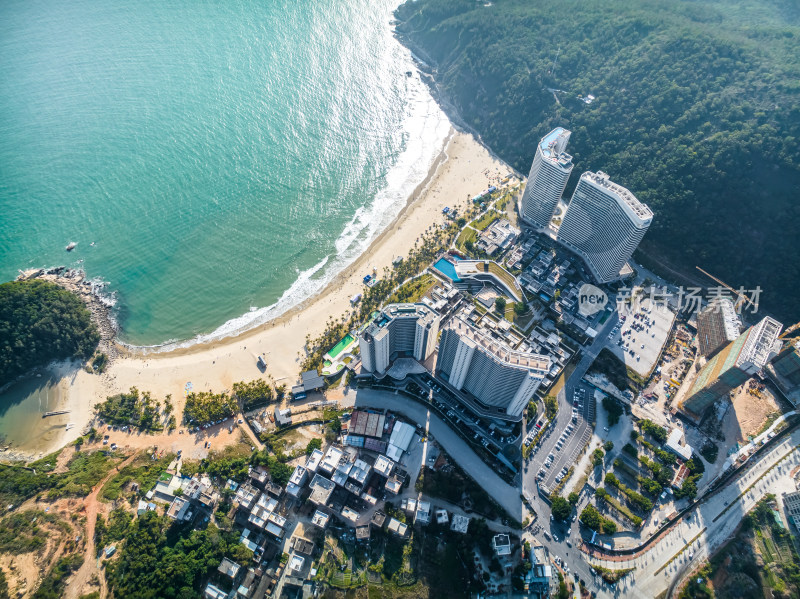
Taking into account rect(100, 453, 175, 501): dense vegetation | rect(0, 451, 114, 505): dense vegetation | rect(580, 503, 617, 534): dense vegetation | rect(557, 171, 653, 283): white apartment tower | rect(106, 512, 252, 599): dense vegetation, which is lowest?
rect(0, 451, 114, 505): dense vegetation

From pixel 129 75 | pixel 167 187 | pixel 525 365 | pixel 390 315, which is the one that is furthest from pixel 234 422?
pixel 129 75

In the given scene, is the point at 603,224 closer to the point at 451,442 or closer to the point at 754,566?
the point at 451,442

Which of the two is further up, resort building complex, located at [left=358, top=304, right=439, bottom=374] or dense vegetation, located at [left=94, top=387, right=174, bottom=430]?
resort building complex, located at [left=358, top=304, right=439, bottom=374]

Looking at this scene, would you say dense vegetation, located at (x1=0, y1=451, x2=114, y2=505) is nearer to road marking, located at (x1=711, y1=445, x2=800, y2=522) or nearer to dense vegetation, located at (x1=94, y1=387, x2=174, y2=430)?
dense vegetation, located at (x1=94, y1=387, x2=174, y2=430)

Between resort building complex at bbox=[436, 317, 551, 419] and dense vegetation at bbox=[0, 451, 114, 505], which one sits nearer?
resort building complex at bbox=[436, 317, 551, 419]

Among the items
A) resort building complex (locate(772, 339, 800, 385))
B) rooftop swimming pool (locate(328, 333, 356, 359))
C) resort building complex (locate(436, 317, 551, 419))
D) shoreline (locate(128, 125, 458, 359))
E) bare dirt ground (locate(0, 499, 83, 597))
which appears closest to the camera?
bare dirt ground (locate(0, 499, 83, 597))

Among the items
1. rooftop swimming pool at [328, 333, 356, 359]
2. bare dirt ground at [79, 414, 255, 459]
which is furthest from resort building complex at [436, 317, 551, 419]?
bare dirt ground at [79, 414, 255, 459]

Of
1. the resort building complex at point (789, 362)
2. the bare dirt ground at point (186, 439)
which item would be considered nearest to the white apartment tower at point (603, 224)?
the resort building complex at point (789, 362)
